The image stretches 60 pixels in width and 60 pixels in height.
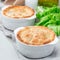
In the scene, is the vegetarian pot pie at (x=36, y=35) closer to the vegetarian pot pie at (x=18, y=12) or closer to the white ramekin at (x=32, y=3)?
the vegetarian pot pie at (x=18, y=12)

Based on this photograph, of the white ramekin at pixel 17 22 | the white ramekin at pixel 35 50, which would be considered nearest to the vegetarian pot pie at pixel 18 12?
the white ramekin at pixel 17 22

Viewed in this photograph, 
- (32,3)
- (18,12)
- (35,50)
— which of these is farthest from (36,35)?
(32,3)

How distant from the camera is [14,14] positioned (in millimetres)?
934

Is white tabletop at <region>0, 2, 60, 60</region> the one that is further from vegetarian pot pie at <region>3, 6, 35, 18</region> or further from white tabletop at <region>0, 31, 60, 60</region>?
vegetarian pot pie at <region>3, 6, 35, 18</region>

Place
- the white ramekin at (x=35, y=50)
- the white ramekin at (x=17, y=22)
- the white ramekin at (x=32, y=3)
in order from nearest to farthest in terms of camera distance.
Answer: the white ramekin at (x=35, y=50)
the white ramekin at (x=17, y=22)
the white ramekin at (x=32, y=3)

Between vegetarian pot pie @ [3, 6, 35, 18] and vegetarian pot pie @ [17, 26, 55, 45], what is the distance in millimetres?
103

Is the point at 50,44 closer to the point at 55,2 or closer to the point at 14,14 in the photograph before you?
the point at 14,14

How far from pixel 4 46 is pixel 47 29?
161mm

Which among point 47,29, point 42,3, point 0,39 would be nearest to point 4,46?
point 0,39

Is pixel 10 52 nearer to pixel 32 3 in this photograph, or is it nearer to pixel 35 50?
pixel 35 50

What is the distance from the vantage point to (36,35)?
80cm

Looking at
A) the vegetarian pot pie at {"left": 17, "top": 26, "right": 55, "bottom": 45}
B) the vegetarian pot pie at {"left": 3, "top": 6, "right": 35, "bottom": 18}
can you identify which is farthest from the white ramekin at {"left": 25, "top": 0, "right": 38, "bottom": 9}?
the vegetarian pot pie at {"left": 17, "top": 26, "right": 55, "bottom": 45}

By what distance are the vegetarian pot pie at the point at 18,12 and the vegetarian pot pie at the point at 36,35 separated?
103mm

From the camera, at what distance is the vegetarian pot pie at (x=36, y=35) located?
0.77 m
